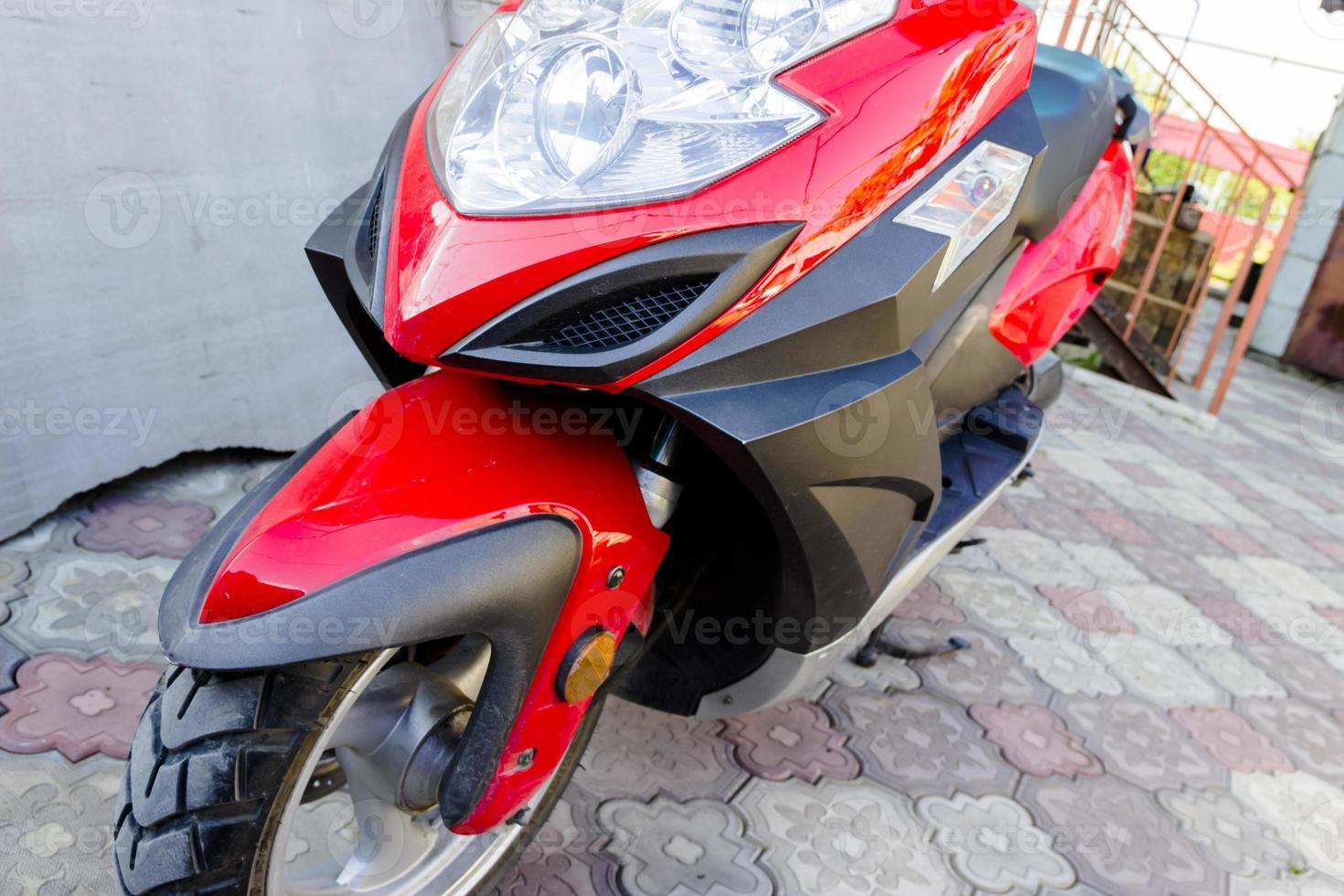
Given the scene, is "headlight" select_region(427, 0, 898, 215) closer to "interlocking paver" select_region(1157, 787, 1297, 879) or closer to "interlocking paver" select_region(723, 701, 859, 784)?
"interlocking paver" select_region(723, 701, 859, 784)

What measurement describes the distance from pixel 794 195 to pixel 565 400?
34 centimetres

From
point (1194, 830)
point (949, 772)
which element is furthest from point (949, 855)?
point (1194, 830)

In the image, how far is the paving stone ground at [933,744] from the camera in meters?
1.44

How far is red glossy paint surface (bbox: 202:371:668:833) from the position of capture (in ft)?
2.78

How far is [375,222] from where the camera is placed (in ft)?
3.50

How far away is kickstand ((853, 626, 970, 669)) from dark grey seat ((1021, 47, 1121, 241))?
92 cm

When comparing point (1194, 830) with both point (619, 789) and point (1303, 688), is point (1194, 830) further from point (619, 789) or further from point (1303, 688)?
point (619, 789)

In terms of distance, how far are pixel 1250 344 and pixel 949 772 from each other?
6.71 m

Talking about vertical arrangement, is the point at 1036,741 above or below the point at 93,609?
above

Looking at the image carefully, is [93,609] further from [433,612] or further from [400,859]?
[433,612]

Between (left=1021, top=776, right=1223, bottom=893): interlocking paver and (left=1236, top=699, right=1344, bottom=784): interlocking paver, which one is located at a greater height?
(left=1236, top=699, right=1344, bottom=784): interlocking paver

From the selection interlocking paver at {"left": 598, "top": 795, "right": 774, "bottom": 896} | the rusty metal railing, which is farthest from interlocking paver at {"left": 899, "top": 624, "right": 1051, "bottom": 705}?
the rusty metal railing

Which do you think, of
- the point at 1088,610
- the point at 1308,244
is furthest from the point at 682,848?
the point at 1308,244

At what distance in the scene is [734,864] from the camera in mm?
1446
